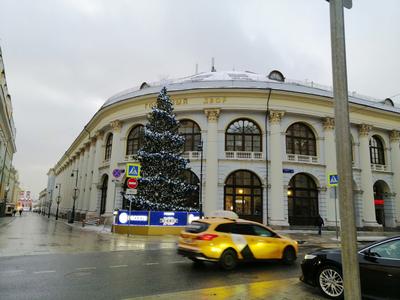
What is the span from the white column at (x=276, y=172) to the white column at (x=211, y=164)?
5152mm

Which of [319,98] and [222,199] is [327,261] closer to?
[222,199]

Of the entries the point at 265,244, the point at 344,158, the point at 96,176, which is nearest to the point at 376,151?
the point at 265,244

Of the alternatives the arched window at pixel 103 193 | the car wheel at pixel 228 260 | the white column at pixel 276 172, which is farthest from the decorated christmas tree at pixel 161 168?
the arched window at pixel 103 193

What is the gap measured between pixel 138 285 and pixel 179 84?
27.1 m

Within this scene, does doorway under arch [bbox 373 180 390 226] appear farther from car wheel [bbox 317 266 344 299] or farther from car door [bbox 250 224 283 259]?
car wheel [bbox 317 266 344 299]

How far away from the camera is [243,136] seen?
30.0 meters

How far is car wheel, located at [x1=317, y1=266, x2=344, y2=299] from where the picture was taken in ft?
20.9

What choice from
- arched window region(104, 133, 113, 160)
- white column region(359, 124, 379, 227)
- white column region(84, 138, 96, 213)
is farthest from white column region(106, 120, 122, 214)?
white column region(359, 124, 379, 227)

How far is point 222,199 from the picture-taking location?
28.0 metres

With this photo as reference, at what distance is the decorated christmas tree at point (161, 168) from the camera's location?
2331 centimetres

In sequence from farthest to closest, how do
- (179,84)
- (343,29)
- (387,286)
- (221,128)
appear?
(179,84) → (221,128) → (387,286) → (343,29)

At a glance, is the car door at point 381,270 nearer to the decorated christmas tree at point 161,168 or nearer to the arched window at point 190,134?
the decorated christmas tree at point 161,168

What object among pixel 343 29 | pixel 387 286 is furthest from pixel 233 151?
pixel 343 29

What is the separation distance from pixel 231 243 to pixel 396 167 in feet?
103
